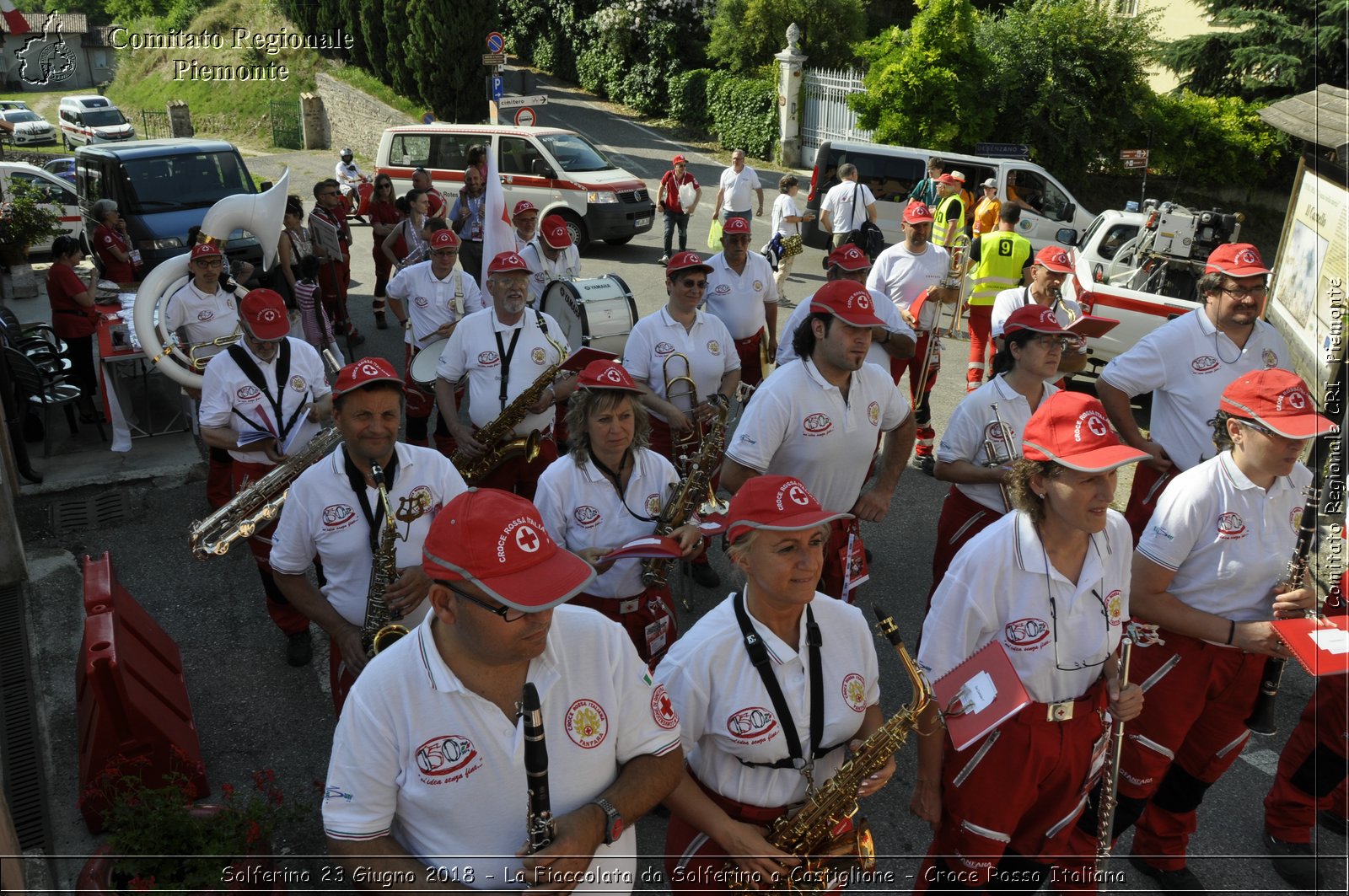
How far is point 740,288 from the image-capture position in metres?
8.23

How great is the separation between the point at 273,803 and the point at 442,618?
245cm

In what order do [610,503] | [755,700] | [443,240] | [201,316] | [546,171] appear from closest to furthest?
[755,700] < [610,503] < [201,316] < [443,240] < [546,171]

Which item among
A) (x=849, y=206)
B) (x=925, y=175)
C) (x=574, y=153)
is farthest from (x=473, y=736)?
(x=574, y=153)

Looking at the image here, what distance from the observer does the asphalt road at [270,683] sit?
184 inches

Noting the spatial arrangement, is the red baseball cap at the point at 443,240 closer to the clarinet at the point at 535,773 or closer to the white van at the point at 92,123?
the clarinet at the point at 535,773

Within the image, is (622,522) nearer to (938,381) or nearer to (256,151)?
(938,381)

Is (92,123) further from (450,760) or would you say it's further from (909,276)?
(450,760)

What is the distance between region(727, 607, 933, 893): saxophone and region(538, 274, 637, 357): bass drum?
18.7 feet

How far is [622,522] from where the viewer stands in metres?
4.80

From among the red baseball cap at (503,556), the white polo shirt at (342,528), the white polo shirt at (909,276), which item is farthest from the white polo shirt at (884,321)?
the red baseball cap at (503,556)

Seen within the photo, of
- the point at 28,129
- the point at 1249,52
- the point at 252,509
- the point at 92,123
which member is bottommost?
the point at 252,509

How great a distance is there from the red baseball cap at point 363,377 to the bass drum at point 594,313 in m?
3.90

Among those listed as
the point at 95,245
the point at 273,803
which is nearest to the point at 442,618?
the point at 273,803

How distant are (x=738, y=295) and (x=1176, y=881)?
5.27 metres
